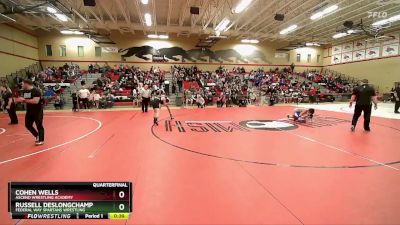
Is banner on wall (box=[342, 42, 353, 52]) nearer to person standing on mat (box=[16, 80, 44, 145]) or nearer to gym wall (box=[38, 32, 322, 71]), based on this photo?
gym wall (box=[38, 32, 322, 71])

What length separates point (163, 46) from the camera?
26953 millimetres

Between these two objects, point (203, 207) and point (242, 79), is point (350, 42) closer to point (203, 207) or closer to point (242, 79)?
point (242, 79)

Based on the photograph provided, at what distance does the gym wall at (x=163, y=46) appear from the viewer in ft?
81.4

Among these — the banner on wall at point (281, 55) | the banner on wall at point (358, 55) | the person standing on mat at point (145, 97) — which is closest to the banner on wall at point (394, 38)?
the banner on wall at point (358, 55)

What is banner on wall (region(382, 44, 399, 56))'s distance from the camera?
76.5ft

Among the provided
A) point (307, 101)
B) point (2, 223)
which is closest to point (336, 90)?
point (307, 101)

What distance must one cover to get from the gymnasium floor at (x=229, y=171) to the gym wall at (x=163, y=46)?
20083 mm

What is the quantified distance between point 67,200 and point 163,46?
26.7 m

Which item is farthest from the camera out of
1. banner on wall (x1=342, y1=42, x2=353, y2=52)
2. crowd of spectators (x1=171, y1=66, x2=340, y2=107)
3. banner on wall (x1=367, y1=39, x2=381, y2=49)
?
banner on wall (x1=342, y1=42, x2=353, y2=52)

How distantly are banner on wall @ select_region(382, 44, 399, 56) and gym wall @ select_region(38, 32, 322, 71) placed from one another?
26.8 feet

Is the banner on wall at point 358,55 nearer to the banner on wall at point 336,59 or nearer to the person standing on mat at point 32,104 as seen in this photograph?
the banner on wall at point 336,59

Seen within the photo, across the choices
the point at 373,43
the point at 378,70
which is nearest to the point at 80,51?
the point at 373,43

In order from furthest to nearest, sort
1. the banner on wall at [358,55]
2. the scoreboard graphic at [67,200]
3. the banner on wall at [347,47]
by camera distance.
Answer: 1. the banner on wall at [347,47]
2. the banner on wall at [358,55]
3. the scoreboard graphic at [67,200]

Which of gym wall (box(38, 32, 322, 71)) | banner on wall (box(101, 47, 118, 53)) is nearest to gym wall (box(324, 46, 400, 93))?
gym wall (box(38, 32, 322, 71))
